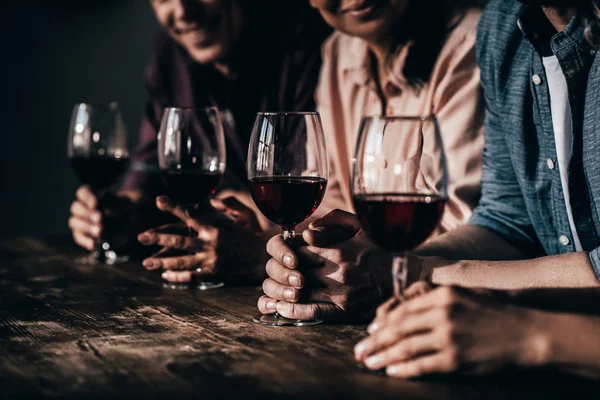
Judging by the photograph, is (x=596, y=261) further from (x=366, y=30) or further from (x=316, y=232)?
(x=366, y=30)

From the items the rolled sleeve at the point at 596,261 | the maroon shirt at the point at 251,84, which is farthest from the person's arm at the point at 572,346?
the maroon shirt at the point at 251,84

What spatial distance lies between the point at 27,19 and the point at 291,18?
2.43 metres

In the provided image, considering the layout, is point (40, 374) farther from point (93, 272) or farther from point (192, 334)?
point (93, 272)

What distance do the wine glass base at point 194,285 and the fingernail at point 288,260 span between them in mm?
312

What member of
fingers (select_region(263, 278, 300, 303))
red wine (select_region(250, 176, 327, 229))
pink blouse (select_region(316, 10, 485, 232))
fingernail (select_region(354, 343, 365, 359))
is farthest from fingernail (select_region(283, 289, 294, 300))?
pink blouse (select_region(316, 10, 485, 232))

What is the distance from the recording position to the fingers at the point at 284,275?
1244 millimetres

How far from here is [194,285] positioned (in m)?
1.55

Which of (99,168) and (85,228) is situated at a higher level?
(99,168)

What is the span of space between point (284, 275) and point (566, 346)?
1.70 ft

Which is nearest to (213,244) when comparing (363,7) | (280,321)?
(280,321)

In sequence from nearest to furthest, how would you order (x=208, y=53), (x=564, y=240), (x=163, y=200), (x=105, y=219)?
(x=564, y=240), (x=163, y=200), (x=105, y=219), (x=208, y=53)

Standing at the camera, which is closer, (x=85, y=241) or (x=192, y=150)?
(x=192, y=150)

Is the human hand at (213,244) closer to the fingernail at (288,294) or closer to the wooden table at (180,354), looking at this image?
the wooden table at (180,354)

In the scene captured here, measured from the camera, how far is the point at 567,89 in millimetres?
1499
